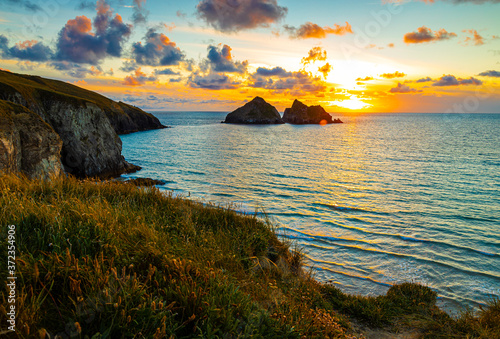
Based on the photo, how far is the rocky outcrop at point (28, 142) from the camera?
52.2 ft

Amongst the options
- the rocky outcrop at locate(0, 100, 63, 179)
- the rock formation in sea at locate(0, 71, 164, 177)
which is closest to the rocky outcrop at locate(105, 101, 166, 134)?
the rock formation in sea at locate(0, 71, 164, 177)

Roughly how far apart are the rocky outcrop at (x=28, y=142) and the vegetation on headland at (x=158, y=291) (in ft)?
38.1

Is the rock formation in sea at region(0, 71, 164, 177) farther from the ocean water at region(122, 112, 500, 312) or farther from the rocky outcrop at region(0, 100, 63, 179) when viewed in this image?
the rocky outcrop at region(0, 100, 63, 179)

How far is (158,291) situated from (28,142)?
807 inches

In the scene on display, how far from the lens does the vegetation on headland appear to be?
9.64 feet

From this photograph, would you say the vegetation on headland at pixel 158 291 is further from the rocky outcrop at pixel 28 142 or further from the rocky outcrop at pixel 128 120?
the rocky outcrop at pixel 128 120

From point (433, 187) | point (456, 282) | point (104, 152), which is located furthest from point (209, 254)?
point (104, 152)

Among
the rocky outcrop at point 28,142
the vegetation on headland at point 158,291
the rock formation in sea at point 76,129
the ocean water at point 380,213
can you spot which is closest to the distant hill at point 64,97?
the rock formation in sea at point 76,129

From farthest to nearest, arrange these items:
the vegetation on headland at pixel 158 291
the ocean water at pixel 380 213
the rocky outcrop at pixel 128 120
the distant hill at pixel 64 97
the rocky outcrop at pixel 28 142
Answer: the rocky outcrop at pixel 128 120 → the distant hill at pixel 64 97 → the rocky outcrop at pixel 28 142 → the ocean water at pixel 380 213 → the vegetation on headland at pixel 158 291

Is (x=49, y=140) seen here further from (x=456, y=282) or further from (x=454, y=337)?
(x=456, y=282)

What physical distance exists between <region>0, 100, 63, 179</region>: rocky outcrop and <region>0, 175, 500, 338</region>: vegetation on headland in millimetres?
11617

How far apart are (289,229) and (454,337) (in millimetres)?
10417

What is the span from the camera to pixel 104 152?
111 feet

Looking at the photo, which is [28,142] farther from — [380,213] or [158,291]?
[380,213]
